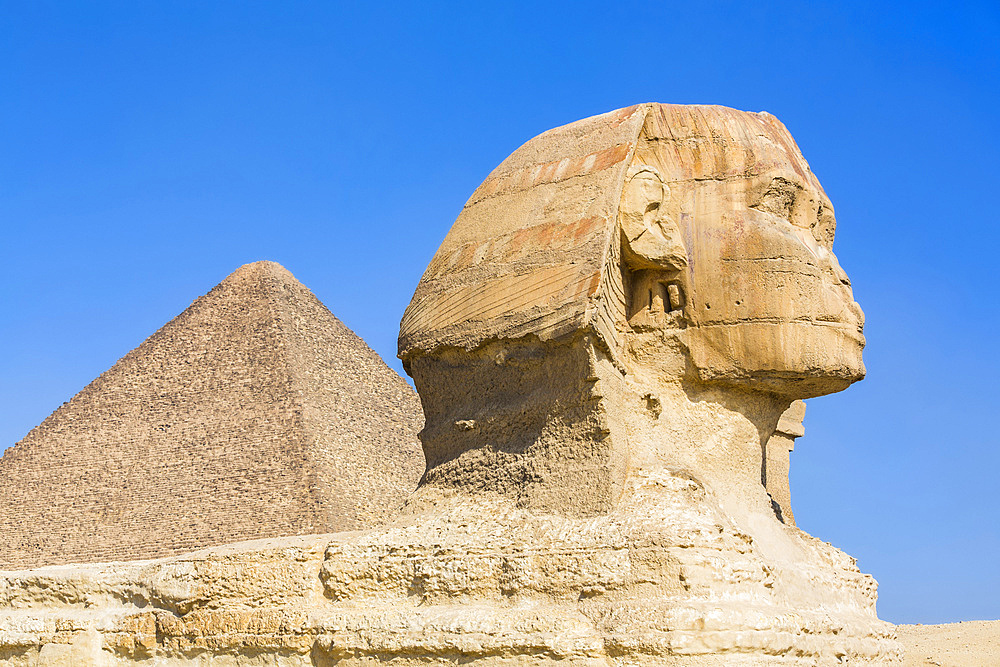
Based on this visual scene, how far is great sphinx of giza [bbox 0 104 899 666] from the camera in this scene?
4422 mm

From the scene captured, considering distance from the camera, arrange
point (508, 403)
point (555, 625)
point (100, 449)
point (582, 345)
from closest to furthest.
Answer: point (555, 625), point (582, 345), point (508, 403), point (100, 449)

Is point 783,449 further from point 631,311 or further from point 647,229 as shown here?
point 647,229

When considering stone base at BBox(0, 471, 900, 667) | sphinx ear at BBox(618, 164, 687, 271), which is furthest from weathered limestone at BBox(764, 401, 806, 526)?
sphinx ear at BBox(618, 164, 687, 271)

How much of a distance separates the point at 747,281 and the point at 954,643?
9.18 m

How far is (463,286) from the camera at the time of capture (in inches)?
203

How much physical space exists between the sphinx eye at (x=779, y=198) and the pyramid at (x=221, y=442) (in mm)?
68909

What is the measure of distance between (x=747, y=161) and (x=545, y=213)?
72 cm

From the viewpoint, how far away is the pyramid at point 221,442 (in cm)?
7750

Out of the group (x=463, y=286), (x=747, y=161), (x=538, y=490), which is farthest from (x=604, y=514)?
(x=747, y=161)

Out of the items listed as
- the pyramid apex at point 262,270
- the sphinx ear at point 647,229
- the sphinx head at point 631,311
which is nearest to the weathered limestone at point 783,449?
the sphinx head at point 631,311

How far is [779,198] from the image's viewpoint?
16.7 ft

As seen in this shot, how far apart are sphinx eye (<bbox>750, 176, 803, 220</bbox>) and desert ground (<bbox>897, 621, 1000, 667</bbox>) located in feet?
14.2

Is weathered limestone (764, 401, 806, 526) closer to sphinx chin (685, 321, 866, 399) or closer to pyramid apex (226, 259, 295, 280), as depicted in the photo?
sphinx chin (685, 321, 866, 399)

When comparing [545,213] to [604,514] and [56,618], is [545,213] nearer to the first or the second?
[604,514]
